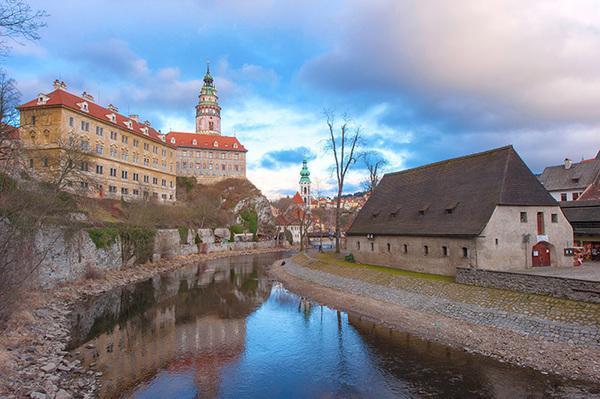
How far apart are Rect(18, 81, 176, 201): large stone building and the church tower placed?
3036 cm

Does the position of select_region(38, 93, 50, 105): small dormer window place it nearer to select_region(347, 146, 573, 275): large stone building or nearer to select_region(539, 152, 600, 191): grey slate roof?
select_region(347, 146, 573, 275): large stone building

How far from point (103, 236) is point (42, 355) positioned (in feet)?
63.0

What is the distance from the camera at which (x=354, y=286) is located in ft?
78.3

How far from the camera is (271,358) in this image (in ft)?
46.9

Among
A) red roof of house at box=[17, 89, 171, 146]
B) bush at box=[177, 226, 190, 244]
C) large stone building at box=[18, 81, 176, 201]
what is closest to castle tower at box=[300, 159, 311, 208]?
large stone building at box=[18, 81, 176, 201]

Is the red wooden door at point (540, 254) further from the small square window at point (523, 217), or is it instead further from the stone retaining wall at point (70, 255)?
the stone retaining wall at point (70, 255)

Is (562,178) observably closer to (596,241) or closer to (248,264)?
(596,241)

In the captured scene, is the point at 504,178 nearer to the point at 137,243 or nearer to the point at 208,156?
the point at 137,243

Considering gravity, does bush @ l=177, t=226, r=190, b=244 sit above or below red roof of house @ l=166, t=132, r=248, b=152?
below

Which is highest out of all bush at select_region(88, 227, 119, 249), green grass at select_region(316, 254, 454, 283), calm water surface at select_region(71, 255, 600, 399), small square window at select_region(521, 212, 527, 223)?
small square window at select_region(521, 212, 527, 223)

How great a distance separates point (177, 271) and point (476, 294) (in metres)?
29.4

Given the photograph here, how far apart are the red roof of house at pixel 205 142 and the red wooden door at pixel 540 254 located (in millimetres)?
67764

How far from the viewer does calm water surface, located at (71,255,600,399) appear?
11242 mm

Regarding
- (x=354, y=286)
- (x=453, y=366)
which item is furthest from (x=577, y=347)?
(x=354, y=286)
